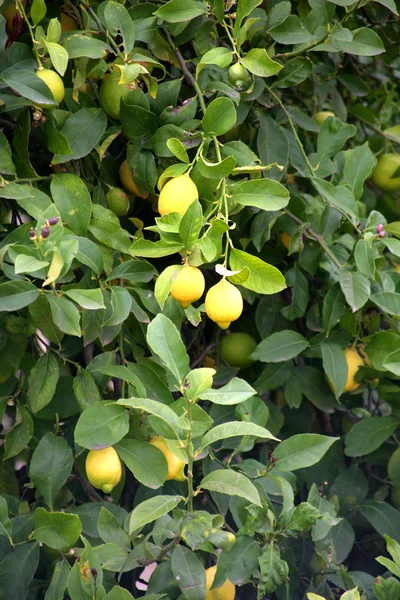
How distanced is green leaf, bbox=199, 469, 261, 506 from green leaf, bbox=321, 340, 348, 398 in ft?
1.08

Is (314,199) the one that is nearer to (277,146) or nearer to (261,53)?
(277,146)

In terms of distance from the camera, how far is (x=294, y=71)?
1.23m

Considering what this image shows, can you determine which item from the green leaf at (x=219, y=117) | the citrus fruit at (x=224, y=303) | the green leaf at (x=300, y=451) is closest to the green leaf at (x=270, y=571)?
the green leaf at (x=300, y=451)

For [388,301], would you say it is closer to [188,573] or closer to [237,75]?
[237,75]

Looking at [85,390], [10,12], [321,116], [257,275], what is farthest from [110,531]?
[321,116]

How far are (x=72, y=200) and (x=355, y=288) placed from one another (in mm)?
443

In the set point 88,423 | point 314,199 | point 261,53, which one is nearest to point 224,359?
point 314,199

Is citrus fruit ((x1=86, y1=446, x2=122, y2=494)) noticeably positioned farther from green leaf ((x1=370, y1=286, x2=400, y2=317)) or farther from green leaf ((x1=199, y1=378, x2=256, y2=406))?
green leaf ((x1=370, y1=286, x2=400, y2=317))

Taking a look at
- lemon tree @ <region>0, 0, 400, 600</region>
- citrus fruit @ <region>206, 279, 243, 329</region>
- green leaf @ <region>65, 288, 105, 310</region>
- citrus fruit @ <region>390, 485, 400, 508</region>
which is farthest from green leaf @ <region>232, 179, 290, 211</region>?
citrus fruit @ <region>390, 485, 400, 508</region>

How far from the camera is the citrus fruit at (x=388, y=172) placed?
159 cm

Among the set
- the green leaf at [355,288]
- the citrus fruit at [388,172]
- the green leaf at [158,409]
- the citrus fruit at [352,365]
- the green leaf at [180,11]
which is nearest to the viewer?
the green leaf at [158,409]

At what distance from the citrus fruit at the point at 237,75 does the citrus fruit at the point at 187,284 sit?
30 cm

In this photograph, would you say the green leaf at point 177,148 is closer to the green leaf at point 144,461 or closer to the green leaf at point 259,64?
the green leaf at point 259,64

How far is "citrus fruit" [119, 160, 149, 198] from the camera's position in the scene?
118 centimetres
